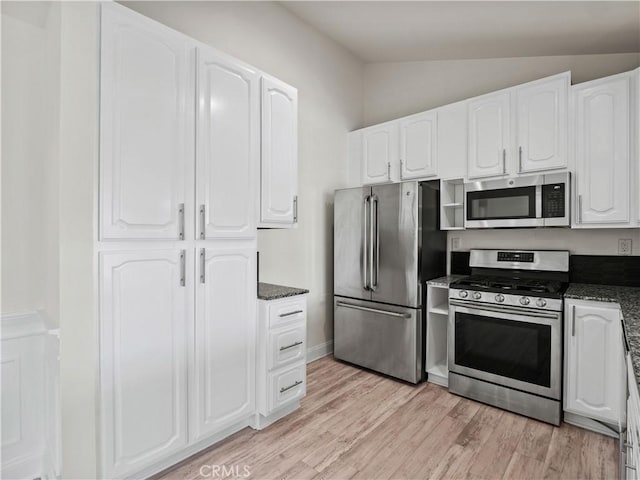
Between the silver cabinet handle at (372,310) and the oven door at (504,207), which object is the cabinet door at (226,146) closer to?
the silver cabinet handle at (372,310)

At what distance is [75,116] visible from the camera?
52.1 inches

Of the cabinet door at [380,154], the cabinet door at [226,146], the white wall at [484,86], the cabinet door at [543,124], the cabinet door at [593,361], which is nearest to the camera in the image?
the cabinet door at [226,146]

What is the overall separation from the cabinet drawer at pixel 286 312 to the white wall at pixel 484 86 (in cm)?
180

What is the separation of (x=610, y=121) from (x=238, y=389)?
3.06 m

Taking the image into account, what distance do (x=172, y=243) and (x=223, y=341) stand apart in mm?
666

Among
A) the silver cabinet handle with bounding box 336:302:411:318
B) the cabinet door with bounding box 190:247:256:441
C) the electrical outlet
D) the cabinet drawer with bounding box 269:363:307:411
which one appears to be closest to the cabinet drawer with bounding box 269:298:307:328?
Result: the cabinet door with bounding box 190:247:256:441

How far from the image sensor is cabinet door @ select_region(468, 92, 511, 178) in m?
2.85

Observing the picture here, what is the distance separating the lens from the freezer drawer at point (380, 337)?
3.00 meters

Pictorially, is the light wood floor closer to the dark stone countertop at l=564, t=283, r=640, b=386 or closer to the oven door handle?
the oven door handle

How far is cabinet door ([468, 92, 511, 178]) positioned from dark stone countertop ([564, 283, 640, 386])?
1.06 meters

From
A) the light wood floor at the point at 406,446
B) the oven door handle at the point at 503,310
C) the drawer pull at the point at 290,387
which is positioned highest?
the oven door handle at the point at 503,310

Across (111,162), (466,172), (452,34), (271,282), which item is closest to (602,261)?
(466,172)

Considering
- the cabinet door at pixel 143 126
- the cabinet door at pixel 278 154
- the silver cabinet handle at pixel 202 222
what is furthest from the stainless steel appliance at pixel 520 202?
the cabinet door at pixel 143 126

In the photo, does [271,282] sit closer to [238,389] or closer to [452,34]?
[238,389]
